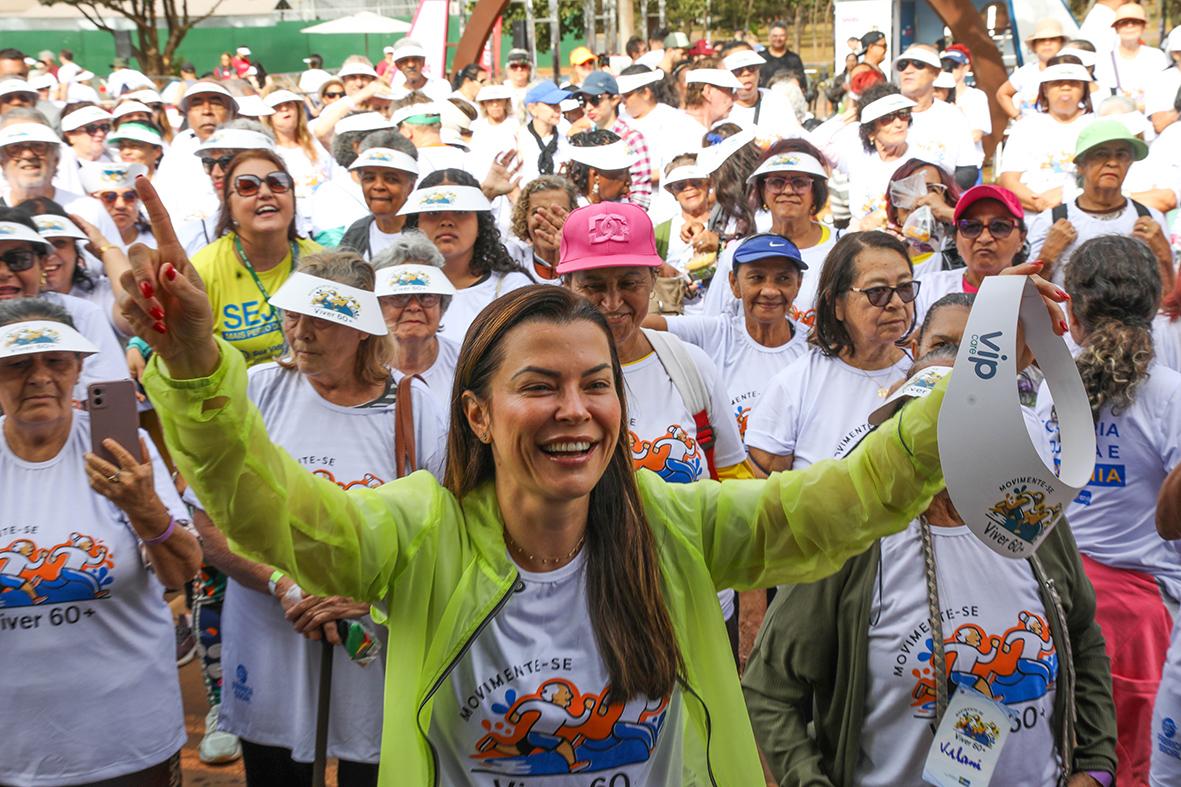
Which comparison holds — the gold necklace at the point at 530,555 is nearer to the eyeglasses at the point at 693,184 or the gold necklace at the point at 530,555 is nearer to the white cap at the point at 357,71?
the eyeglasses at the point at 693,184

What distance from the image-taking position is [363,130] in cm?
721

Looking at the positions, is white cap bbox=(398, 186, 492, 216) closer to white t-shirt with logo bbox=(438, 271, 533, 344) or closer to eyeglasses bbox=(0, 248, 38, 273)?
white t-shirt with logo bbox=(438, 271, 533, 344)

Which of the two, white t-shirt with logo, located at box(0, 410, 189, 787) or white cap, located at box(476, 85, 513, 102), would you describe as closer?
white t-shirt with logo, located at box(0, 410, 189, 787)

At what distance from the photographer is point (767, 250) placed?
169 inches

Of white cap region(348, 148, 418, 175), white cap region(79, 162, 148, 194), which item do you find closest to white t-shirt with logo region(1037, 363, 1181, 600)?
white cap region(348, 148, 418, 175)

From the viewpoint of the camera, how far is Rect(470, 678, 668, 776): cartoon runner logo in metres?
1.88

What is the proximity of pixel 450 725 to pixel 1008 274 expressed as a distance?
50.0 inches

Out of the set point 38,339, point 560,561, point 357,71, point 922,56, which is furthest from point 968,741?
point 357,71

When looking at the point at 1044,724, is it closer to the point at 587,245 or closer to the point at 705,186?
the point at 587,245

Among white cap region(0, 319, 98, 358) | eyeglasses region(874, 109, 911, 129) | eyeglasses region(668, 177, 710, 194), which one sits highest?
eyeglasses region(874, 109, 911, 129)

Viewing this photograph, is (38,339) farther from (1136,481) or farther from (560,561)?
(1136,481)

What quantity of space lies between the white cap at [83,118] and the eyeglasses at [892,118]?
5785 millimetres

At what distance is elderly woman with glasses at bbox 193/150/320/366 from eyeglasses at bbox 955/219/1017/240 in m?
2.75

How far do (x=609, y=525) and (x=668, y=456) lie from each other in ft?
3.93
